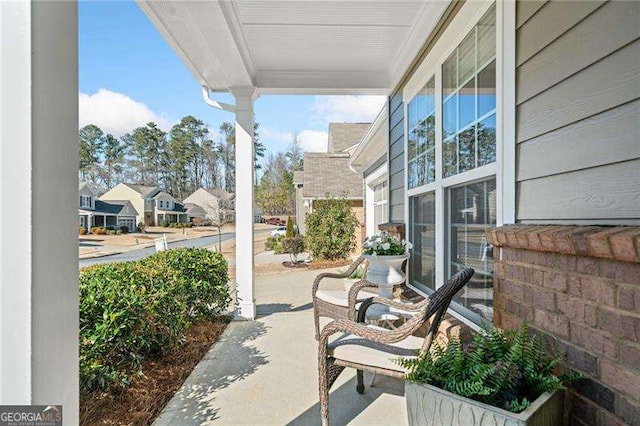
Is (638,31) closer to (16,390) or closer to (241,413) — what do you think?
(16,390)

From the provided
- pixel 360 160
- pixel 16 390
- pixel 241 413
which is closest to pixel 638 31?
pixel 16 390

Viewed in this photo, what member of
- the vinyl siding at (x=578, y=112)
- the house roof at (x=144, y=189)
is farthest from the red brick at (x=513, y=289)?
the house roof at (x=144, y=189)

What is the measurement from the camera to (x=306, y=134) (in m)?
30.5

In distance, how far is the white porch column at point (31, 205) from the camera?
32.2 inches

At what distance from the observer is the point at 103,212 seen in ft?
8.66

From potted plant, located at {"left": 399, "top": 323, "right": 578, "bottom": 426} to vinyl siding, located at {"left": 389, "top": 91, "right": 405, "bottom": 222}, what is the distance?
2785 millimetres

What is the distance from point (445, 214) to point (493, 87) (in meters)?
1.07

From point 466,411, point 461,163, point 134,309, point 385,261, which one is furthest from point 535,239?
point 134,309

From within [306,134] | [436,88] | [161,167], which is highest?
[306,134]

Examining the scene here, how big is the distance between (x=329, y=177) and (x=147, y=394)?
10.9m

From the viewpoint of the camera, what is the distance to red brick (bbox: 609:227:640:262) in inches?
42.3

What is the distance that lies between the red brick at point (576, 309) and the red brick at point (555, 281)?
38 millimetres

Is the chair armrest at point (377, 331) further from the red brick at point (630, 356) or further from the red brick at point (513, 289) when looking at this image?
the red brick at point (630, 356)

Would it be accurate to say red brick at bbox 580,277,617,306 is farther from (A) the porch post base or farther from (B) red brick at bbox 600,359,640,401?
(A) the porch post base
